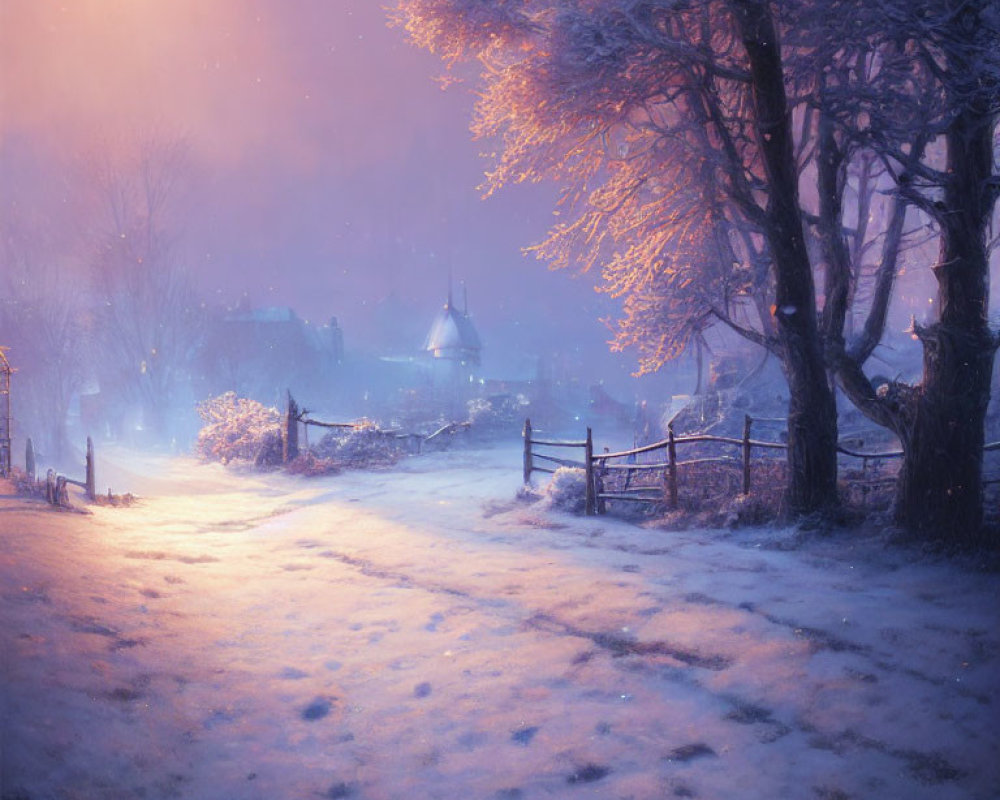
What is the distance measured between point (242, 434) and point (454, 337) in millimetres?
33677

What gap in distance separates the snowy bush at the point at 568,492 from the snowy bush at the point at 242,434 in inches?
516

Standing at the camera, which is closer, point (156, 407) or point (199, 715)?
point (199, 715)

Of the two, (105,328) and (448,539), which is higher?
(105,328)

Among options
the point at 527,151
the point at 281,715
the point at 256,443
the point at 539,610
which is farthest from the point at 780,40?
the point at 256,443

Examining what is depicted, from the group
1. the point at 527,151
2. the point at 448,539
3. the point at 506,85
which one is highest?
the point at 506,85

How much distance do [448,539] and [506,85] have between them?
675 cm

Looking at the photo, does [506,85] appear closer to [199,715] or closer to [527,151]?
[527,151]

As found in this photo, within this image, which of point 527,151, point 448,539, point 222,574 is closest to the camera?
point 222,574

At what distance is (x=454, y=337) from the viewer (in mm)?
57812

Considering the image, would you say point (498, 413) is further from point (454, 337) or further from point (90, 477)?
point (90, 477)

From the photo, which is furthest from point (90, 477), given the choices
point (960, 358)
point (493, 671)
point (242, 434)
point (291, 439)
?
point (960, 358)

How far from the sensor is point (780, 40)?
27.0ft

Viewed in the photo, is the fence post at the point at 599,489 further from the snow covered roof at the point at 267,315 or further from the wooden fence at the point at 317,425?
the snow covered roof at the point at 267,315

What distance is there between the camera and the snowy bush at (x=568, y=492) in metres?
11.3
